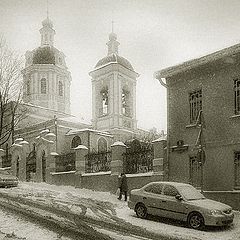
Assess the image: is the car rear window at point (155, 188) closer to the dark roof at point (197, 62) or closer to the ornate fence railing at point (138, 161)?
the ornate fence railing at point (138, 161)

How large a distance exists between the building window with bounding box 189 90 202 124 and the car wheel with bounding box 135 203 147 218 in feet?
19.0

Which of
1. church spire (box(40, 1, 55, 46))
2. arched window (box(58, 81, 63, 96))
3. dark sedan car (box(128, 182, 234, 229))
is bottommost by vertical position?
dark sedan car (box(128, 182, 234, 229))

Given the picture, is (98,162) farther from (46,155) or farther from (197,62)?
(197,62)

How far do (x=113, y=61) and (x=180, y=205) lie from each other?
108ft

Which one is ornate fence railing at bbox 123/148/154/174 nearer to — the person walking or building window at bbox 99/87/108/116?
the person walking

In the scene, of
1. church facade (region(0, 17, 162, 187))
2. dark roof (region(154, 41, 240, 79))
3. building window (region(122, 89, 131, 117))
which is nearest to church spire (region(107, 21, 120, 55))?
church facade (region(0, 17, 162, 187))

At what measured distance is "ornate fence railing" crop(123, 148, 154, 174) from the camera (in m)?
21.1

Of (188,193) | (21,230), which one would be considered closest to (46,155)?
(188,193)

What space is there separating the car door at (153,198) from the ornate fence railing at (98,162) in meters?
8.26

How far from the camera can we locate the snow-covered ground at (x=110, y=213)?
12.8m

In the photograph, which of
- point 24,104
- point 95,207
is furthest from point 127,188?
point 24,104

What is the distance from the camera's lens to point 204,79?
62.3 ft

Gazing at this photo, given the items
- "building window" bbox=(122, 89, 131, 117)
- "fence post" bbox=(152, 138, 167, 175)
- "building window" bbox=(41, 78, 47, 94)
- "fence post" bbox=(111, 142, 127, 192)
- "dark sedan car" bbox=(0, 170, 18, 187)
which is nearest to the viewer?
"fence post" bbox=(152, 138, 167, 175)

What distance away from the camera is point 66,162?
2689 centimetres
